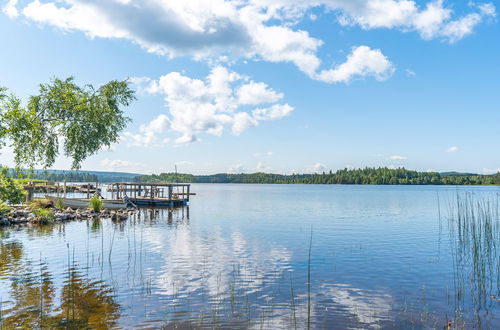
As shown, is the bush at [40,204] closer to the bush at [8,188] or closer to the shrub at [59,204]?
the shrub at [59,204]

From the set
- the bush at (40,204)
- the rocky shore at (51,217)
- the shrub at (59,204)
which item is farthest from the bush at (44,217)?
the shrub at (59,204)

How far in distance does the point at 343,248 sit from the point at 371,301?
30.8 feet

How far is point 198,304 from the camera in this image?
35.8 ft

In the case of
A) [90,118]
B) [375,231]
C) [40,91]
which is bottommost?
[375,231]

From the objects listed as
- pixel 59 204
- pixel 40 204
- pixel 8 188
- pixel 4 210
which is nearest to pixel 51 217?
pixel 4 210

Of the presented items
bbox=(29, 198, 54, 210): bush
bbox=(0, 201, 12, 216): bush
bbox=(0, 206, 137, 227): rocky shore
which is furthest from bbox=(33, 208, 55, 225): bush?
bbox=(29, 198, 54, 210): bush

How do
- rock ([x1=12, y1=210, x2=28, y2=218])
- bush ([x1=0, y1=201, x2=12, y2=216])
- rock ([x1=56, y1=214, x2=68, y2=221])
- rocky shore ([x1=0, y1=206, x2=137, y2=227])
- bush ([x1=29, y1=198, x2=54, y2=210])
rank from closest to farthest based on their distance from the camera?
bush ([x1=0, y1=201, x2=12, y2=216]) < rocky shore ([x1=0, y1=206, x2=137, y2=227]) < rock ([x1=12, y1=210, x2=28, y2=218]) < rock ([x1=56, y1=214, x2=68, y2=221]) < bush ([x1=29, y1=198, x2=54, y2=210])

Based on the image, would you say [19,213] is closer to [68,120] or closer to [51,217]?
[51,217]

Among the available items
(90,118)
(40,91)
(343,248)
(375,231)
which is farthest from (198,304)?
(375,231)

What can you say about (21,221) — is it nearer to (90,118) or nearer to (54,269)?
(90,118)

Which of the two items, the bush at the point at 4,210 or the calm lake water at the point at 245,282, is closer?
the calm lake water at the point at 245,282

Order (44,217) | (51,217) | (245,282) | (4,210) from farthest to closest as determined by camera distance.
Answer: (51,217), (44,217), (4,210), (245,282)

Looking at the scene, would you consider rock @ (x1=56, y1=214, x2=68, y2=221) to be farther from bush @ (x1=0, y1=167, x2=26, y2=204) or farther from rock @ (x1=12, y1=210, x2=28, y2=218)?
bush @ (x1=0, y1=167, x2=26, y2=204)

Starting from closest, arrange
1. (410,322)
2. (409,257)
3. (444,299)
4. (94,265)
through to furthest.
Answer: (410,322), (444,299), (94,265), (409,257)
